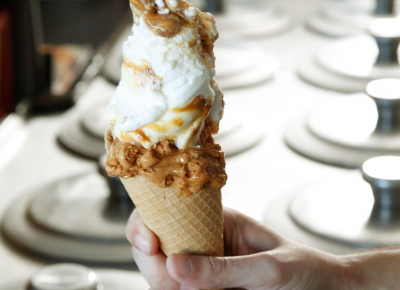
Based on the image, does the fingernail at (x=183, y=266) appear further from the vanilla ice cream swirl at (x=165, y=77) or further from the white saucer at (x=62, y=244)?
the white saucer at (x=62, y=244)

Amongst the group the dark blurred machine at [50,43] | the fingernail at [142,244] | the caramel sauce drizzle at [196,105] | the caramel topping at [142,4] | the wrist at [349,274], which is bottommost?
the dark blurred machine at [50,43]

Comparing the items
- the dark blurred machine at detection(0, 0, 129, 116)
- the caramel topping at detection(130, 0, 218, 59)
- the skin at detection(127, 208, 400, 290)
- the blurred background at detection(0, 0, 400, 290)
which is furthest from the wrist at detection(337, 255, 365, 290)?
the dark blurred machine at detection(0, 0, 129, 116)

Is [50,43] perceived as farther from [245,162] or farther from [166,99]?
[166,99]

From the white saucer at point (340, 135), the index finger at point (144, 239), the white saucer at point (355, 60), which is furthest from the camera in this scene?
the white saucer at point (355, 60)

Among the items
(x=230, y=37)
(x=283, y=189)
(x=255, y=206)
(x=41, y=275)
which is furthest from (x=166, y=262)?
(x=230, y=37)

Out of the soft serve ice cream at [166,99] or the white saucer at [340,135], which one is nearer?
the soft serve ice cream at [166,99]

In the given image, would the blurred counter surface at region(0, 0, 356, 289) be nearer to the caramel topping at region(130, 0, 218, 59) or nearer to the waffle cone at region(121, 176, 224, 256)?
the waffle cone at region(121, 176, 224, 256)

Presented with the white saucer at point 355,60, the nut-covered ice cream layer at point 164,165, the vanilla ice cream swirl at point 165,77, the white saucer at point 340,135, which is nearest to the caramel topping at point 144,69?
the vanilla ice cream swirl at point 165,77

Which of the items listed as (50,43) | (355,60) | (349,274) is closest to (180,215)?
(349,274)
